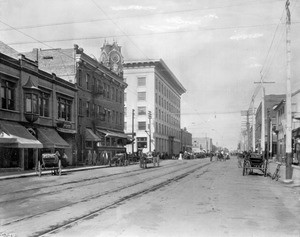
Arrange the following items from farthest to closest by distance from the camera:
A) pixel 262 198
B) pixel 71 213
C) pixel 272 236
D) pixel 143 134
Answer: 1. pixel 143 134
2. pixel 262 198
3. pixel 71 213
4. pixel 272 236

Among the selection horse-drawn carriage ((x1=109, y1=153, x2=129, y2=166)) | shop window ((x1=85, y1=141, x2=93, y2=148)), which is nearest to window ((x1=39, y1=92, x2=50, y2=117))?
shop window ((x1=85, y1=141, x2=93, y2=148))

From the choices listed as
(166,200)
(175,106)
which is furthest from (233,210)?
(175,106)

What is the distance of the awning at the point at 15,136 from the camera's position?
26.6 m

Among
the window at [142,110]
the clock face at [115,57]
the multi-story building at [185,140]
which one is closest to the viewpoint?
the clock face at [115,57]

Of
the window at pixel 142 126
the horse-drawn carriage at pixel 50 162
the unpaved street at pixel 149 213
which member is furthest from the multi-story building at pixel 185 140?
the unpaved street at pixel 149 213

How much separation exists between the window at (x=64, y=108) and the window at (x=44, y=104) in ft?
7.51

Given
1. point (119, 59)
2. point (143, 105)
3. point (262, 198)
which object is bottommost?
point (262, 198)

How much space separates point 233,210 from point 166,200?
2557 mm

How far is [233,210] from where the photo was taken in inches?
415

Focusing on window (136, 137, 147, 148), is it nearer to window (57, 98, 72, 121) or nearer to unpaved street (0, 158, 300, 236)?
window (57, 98, 72, 121)

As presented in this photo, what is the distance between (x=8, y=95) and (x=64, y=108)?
986 cm

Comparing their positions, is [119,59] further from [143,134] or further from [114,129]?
[143,134]

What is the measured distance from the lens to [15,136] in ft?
90.5

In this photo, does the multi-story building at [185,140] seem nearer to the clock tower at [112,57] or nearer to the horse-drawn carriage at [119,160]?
the clock tower at [112,57]
